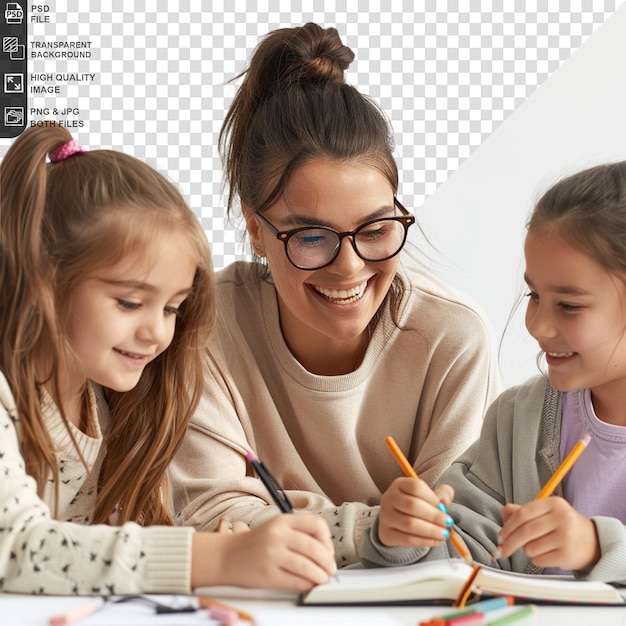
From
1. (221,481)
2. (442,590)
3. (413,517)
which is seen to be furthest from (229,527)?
(442,590)

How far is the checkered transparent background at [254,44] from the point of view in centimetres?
292

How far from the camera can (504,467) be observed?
4.86 feet

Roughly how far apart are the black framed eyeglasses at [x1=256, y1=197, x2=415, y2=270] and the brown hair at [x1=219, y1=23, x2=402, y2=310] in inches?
4.0

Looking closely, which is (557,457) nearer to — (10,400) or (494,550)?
(494,550)

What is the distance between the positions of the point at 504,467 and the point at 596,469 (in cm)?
13

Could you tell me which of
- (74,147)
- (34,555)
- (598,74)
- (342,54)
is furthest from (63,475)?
(598,74)

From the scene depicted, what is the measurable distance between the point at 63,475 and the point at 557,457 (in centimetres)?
74

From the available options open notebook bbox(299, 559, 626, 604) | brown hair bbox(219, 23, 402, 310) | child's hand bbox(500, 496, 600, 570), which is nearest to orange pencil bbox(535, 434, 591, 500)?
child's hand bbox(500, 496, 600, 570)

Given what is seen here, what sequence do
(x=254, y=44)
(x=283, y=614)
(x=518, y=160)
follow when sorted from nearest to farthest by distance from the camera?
(x=283, y=614), (x=254, y=44), (x=518, y=160)

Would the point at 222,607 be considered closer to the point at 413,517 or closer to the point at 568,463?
the point at 413,517

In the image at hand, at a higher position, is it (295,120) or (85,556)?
(295,120)

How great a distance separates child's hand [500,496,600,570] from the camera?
1190mm

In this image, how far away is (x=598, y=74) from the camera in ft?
11.1

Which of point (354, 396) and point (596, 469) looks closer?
point (596, 469)
